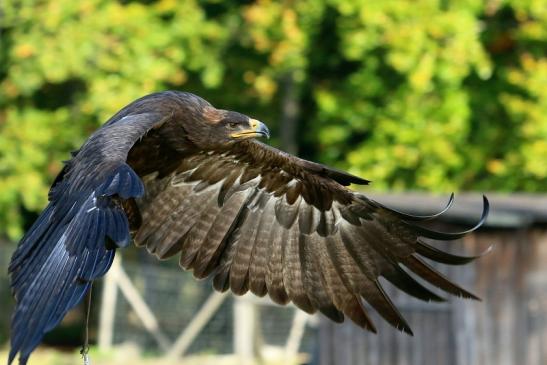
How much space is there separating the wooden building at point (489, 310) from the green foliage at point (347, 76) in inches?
171

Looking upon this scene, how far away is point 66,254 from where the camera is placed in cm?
797

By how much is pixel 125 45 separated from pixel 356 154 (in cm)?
406

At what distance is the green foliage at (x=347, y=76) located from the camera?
2208cm

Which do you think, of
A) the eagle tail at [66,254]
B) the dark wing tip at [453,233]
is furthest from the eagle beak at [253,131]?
the eagle tail at [66,254]

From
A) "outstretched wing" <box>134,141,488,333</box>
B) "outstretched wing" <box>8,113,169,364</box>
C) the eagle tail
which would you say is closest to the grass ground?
"outstretched wing" <box>134,141,488,333</box>

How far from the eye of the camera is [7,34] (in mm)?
23703

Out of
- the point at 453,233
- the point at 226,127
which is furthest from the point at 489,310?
the point at 453,233

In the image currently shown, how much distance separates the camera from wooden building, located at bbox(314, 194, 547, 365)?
56.8 feet

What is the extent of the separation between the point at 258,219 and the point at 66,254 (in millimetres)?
2835

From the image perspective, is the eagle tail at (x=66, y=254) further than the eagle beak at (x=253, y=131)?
No

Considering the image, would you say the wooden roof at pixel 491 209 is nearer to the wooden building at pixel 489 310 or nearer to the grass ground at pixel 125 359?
the wooden building at pixel 489 310

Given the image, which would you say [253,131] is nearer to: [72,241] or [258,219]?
[258,219]

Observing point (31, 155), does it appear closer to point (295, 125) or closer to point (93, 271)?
point (295, 125)

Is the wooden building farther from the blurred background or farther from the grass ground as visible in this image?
the grass ground
